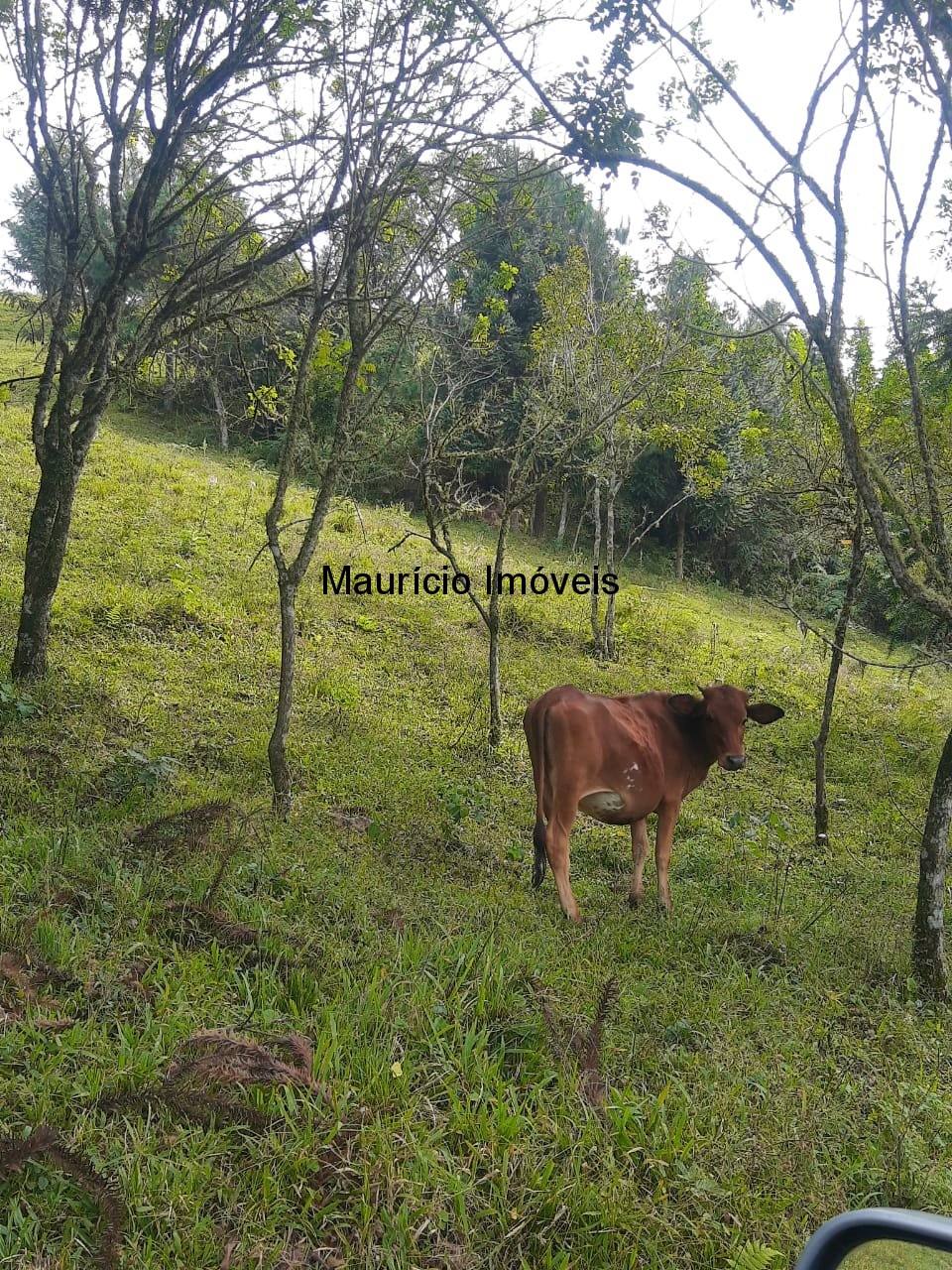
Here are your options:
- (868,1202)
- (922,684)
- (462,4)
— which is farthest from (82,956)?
(922,684)

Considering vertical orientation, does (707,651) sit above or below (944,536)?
below

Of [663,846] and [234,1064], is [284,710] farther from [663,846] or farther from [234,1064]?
[234,1064]

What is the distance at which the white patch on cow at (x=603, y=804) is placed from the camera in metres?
6.64

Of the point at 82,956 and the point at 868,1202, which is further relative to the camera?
the point at 82,956

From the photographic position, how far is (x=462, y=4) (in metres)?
6.28

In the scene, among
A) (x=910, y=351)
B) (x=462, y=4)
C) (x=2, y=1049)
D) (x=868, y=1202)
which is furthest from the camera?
(x=462, y=4)

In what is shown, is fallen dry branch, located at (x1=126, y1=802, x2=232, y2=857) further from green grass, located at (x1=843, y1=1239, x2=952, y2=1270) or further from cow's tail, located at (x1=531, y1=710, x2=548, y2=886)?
green grass, located at (x1=843, y1=1239, x2=952, y2=1270)

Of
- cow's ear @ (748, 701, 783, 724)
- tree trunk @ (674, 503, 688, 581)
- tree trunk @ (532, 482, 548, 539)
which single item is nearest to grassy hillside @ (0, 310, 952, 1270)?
cow's ear @ (748, 701, 783, 724)

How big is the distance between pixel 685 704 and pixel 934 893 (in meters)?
2.27

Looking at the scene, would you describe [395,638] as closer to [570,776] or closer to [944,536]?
[570,776]

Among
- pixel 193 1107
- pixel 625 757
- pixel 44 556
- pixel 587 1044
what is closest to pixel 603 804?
pixel 625 757

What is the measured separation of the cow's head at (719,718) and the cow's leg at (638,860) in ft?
2.79

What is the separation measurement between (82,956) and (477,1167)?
2.01m

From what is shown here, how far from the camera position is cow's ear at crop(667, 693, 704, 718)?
23.4 ft
